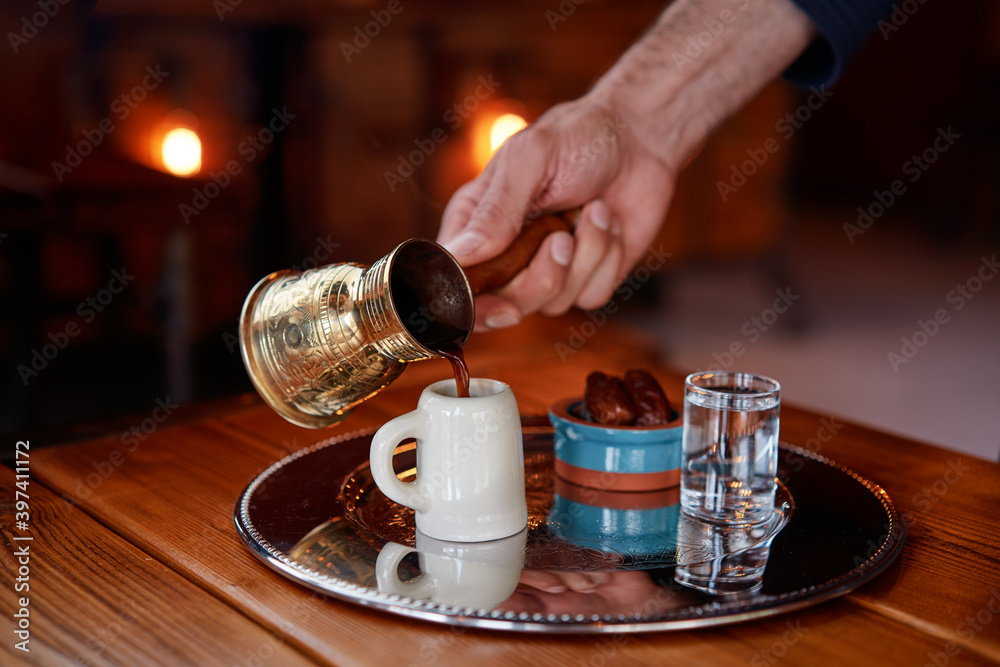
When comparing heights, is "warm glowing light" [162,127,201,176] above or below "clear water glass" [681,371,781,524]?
above

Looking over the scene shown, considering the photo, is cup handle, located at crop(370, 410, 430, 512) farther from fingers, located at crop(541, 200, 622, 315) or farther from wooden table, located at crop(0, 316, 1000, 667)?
fingers, located at crop(541, 200, 622, 315)

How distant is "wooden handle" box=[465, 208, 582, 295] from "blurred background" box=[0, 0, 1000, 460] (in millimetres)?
417

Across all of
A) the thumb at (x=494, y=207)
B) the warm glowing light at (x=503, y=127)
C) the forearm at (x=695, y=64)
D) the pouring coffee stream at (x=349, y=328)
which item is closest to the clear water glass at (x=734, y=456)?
the pouring coffee stream at (x=349, y=328)

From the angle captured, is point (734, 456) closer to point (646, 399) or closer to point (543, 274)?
point (646, 399)

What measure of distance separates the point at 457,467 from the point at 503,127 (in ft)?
11.1

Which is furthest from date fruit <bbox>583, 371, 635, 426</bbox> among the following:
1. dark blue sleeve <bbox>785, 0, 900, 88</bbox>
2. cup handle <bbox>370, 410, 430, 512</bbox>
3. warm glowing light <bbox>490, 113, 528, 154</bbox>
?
warm glowing light <bbox>490, 113, 528, 154</bbox>

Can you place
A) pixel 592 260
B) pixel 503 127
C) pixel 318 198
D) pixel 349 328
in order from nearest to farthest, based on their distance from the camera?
pixel 349 328
pixel 592 260
pixel 318 198
pixel 503 127

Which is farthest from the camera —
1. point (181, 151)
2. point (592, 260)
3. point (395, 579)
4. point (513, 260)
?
point (181, 151)

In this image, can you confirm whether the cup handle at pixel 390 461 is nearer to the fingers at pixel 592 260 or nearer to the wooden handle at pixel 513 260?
the wooden handle at pixel 513 260

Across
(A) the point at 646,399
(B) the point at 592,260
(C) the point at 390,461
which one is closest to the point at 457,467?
(C) the point at 390,461

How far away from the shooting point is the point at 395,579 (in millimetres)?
700

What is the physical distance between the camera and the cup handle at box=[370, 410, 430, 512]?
778 millimetres

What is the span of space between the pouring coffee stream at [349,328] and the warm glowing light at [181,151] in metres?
2.44

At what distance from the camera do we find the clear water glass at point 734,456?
0.84 meters
